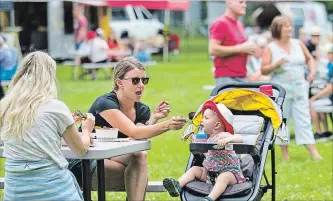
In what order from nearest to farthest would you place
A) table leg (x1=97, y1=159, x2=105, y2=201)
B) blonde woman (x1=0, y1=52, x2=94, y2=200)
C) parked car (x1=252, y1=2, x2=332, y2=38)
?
blonde woman (x1=0, y1=52, x2=94, y2=200) < table leg (x1=97, y1=159, x2=105, y2=201) < parked car (x1=252, y1=2, x2=332, y2=38)

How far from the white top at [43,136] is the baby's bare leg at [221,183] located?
1.25 metres

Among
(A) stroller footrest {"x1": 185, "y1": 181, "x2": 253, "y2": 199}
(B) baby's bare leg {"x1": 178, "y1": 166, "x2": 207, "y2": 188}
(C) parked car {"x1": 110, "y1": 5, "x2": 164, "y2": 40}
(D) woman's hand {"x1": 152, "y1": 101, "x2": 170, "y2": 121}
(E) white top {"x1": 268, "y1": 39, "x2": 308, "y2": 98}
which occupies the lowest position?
(C) parked car {"x1": 110, "y1": 5, "x2": 164, "y2": 40}

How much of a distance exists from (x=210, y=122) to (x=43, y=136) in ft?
4.96

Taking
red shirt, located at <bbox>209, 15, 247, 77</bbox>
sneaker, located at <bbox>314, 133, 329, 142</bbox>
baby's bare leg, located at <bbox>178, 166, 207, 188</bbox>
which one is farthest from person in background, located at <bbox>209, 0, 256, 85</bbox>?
baby's bare leg, located at <bbox>178, 166, 207, 188</bbox>

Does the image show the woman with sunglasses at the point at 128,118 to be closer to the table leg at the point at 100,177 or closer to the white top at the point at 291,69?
the table leg at the point at 100,177

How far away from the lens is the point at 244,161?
6.64 metres

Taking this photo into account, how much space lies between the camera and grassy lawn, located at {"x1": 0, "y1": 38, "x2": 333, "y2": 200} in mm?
9020

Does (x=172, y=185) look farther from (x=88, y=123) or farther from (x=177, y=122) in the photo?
(x=88, y=123)

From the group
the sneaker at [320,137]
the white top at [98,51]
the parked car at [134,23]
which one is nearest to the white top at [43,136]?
the sneaker at [320,137]

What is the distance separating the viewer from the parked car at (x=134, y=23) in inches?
1363

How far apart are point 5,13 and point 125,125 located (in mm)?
24806

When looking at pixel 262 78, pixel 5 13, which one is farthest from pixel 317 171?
pixel 5 13

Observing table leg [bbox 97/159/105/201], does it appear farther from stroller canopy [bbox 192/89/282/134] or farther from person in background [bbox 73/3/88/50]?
person in background [bbox 73/3/88/50]

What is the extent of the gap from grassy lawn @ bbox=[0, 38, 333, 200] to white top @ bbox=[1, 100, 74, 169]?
19.2 inches
